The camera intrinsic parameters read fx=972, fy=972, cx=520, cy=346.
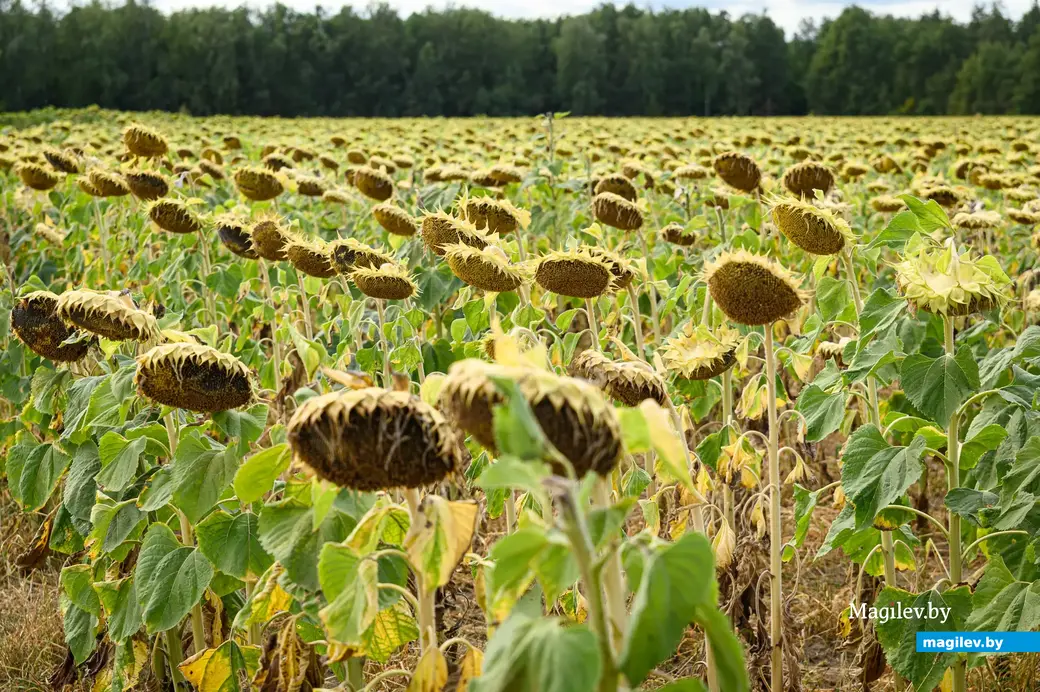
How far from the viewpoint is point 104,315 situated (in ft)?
5.42

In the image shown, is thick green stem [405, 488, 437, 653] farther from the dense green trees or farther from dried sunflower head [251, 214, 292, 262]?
the dense green trees

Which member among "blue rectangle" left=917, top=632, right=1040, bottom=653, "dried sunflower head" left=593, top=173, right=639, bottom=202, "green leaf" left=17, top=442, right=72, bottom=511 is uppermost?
"dried sunflower head" left=593, top=173, right=639, bottom=202

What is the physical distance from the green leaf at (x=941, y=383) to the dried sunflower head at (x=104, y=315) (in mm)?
1310

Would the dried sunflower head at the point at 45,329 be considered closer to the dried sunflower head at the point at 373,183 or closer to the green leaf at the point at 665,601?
the green leaf at the point at 665,601

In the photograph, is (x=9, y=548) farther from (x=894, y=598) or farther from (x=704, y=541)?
(x=704, y=541)

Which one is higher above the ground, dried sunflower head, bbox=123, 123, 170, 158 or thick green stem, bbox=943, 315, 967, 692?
dried sunflower head, bbox=123, 123, 170, 158

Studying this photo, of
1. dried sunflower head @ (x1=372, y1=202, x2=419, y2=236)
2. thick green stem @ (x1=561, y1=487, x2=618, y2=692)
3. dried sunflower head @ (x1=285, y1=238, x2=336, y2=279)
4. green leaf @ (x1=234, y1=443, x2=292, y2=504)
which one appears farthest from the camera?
dried sunflower head @ (x1=372, y1=202, x2=419, y2=236)

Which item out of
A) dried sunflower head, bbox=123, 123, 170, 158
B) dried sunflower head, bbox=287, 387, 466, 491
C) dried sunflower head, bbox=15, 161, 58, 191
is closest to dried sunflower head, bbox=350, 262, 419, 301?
dried sunflower head, bbox=287, 387, 466, 491

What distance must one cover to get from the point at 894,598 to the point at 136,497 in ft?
4.84

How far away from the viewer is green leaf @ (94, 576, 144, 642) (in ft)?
6.12

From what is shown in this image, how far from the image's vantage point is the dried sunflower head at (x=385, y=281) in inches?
84.5

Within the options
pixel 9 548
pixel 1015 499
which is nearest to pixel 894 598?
pixel 1015 499

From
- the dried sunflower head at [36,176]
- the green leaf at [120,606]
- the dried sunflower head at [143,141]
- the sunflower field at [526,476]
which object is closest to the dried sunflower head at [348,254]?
the sunflower field at [526,476]

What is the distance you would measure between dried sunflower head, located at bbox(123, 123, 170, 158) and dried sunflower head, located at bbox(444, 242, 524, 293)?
244cm
